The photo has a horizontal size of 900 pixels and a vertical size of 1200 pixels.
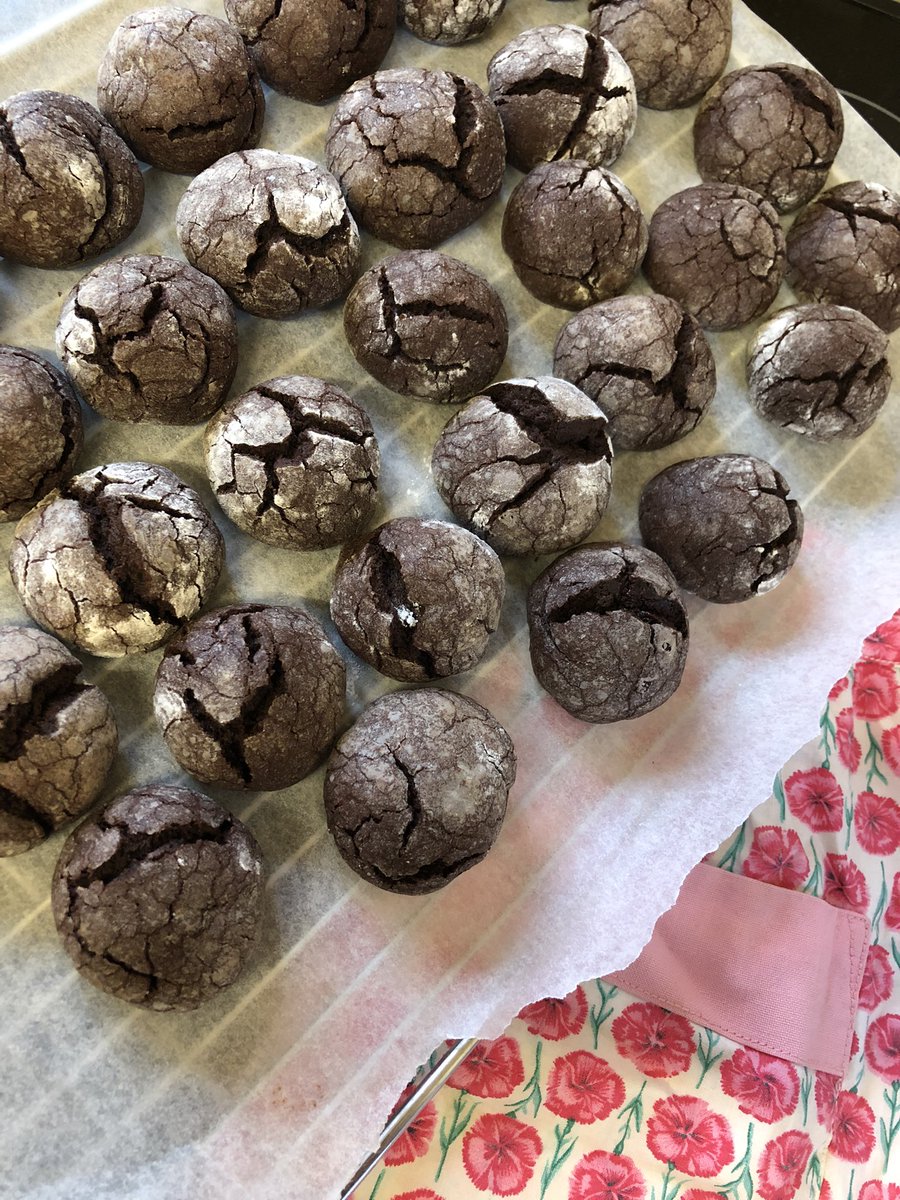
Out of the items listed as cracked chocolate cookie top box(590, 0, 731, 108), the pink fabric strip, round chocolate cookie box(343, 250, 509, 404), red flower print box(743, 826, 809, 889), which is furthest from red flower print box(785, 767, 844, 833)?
cracked chocolate cookie top box(590, 0, 731, 108)

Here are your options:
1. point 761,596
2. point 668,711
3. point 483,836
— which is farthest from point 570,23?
point 483,836

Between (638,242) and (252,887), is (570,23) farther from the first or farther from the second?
(252,887)

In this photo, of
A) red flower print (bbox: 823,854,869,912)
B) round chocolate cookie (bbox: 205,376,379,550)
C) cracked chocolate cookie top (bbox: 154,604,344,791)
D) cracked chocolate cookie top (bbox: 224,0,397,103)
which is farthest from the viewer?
red flower print (bbox: 823,854,869,912)

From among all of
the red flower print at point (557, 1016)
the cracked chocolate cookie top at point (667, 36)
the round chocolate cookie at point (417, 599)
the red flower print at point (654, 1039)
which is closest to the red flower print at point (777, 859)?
the red flower print at point (654, 1039)

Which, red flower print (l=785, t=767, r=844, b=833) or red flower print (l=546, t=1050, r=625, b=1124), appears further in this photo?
red flower print (l=785, t=767, r=844, b=833)

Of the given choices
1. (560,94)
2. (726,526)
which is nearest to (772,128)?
(560,94)

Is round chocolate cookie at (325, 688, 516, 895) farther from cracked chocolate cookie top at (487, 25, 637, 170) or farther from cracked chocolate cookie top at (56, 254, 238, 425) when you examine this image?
cracked chocolate cookie top at (487, 25, 637, 170)
